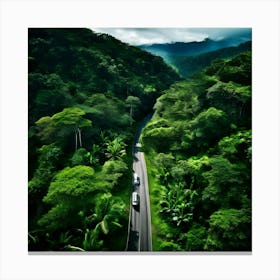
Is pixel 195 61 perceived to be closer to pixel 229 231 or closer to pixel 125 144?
pixel 125 144

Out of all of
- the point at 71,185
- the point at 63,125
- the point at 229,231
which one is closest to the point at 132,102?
the point at 63,125

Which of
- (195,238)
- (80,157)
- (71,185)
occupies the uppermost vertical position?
(80,157)

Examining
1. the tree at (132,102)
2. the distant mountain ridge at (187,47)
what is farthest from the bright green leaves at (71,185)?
the distant mountain ridge at (187,47)

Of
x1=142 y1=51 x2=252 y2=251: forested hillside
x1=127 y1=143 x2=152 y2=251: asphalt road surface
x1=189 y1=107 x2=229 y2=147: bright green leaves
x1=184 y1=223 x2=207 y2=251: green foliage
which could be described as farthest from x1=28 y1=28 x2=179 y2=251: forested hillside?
x1=184 y1=223 x2=207 y2=251: green foliage

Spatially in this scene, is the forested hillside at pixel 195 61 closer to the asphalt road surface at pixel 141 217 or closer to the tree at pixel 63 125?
the asphalt road surface at pixel 141 217

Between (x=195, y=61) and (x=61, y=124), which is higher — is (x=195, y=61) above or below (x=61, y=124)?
above

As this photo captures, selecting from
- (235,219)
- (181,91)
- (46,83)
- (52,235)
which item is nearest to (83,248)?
(52,235)

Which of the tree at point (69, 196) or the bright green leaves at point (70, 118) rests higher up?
the bright green leaves at point (70, 118)

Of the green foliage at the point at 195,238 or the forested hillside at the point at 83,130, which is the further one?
the forested hillside at the point at 83,130
